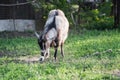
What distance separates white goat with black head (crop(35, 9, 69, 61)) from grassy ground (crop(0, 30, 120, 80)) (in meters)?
0.40

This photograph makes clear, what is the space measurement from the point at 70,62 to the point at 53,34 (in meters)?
0.94

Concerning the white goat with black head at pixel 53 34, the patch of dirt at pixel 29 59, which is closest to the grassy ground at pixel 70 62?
the patch of dirt at pixel 29 59

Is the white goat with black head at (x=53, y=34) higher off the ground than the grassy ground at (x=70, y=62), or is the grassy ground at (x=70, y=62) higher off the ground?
the white goat with black head at (x=53, y=34)

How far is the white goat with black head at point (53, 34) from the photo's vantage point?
35.0 ft

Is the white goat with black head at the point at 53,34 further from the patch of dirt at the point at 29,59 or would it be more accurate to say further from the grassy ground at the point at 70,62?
the patch of dirt at the point at 29,59

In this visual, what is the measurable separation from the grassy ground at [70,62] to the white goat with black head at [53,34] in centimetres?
40

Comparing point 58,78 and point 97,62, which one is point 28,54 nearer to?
point 97,62

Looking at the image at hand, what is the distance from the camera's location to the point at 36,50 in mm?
13492

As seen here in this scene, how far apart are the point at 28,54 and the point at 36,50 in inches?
30.4

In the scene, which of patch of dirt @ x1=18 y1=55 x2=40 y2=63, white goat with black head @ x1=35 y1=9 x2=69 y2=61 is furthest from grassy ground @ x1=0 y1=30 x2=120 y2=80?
white goat with black head @ x1=35 y1=9 x2=69 y2=61

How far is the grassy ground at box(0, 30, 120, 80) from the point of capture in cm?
879

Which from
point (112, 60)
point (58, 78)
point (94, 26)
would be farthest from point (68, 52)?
point (94, 26)

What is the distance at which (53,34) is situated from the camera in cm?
1103

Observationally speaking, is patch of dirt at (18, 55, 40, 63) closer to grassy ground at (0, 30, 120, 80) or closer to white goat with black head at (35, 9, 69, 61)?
grassy ground at (0, 30, 120, 80)
